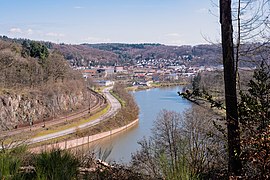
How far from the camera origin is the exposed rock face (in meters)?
20.1

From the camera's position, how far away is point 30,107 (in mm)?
22000

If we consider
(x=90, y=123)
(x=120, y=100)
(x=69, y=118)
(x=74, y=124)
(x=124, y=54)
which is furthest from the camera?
(x=124, y=54)

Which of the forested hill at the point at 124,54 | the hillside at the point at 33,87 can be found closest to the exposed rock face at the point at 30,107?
the hillside at the point at 33,87

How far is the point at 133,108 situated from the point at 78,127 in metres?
6.36

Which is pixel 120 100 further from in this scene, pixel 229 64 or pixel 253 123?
pixel 253 123

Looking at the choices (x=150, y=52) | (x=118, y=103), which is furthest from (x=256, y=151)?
(x=150, y=52)

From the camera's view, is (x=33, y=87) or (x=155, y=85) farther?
(x=155, y=85)

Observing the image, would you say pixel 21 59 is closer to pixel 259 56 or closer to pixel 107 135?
pixel 107 135

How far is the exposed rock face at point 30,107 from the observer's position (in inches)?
791

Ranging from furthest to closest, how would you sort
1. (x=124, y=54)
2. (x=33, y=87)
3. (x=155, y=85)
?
(x=124, y=54), (x=155, y=85), (x=33, y=87)

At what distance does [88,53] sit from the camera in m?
85.6

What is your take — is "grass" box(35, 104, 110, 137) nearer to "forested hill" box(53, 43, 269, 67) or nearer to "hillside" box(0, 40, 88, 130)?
"hillside" box(0, 40, 88, 130)

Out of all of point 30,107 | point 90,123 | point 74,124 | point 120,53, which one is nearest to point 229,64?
point 74,124

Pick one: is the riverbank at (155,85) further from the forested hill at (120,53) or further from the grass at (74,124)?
the grass at (74,124)
